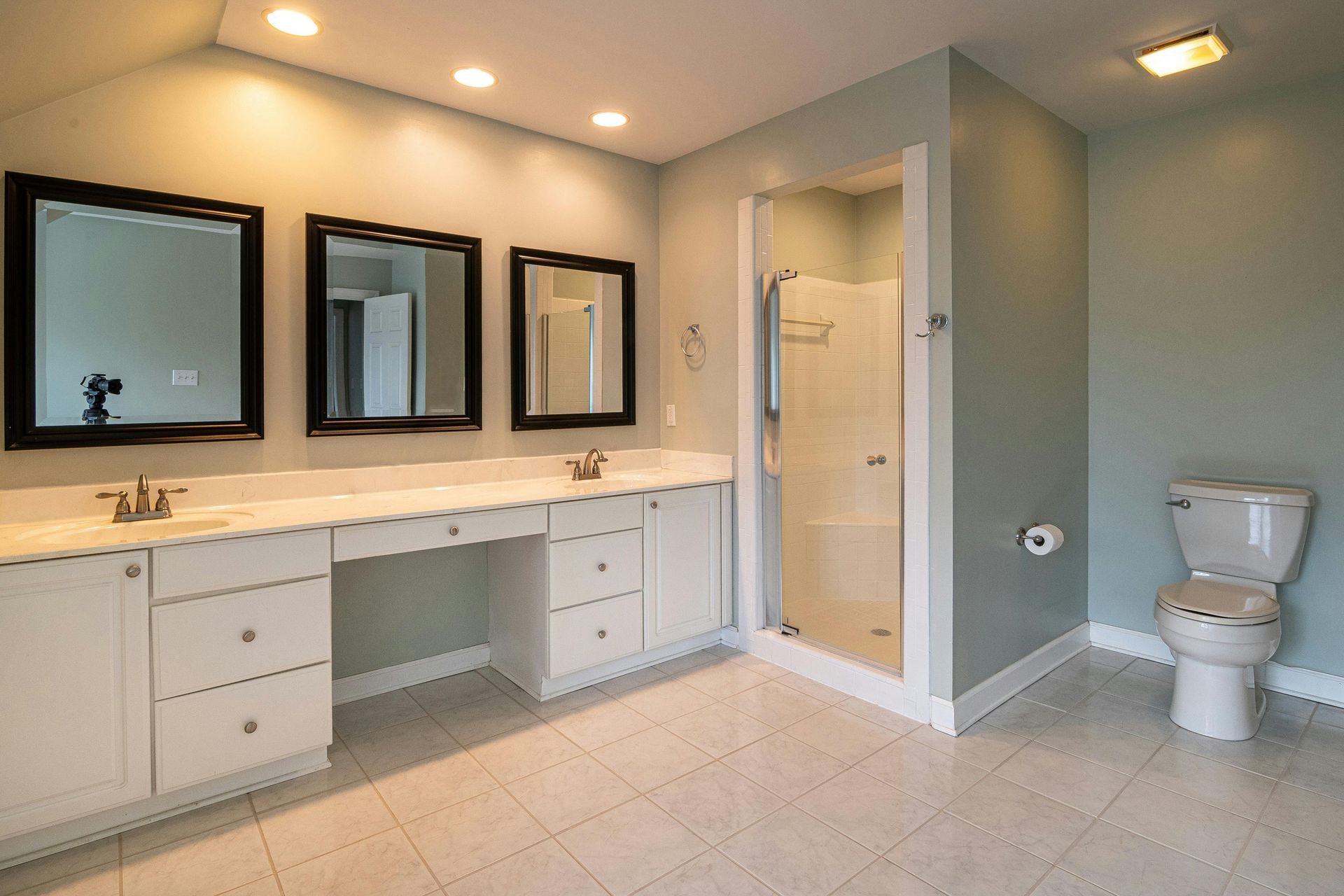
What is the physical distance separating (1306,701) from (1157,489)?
37.2 inches

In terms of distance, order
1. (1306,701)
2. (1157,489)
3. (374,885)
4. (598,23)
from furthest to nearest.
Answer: (1157,489), (1306,701), (598,23), (374,885)

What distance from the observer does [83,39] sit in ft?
6.17

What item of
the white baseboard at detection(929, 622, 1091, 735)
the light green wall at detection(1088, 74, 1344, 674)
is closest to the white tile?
the white baseboard at detection(929, 622, 1091, 735)

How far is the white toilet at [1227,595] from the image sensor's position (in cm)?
240

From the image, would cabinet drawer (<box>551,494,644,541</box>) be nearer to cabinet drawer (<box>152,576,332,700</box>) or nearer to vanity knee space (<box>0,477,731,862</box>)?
vanity knee space (<box>0,477,731,862</box>)

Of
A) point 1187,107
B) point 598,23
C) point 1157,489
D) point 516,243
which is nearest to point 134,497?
point 516,243

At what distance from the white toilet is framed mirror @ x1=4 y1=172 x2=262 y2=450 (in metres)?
3.33

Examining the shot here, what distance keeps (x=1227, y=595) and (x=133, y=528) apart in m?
3.63

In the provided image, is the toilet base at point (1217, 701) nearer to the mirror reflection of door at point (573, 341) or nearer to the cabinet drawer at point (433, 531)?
the cabinet drawer at point (433, 531)

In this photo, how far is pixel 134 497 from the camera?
7.42 ft

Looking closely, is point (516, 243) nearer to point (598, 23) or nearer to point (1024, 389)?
point (598, 23)

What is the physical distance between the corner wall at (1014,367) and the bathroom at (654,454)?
0.08 ft

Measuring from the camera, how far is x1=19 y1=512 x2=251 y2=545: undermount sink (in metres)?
1.93

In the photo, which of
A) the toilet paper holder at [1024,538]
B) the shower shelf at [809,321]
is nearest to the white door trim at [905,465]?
the shower shelf at [809,321]
